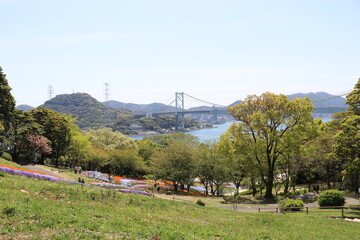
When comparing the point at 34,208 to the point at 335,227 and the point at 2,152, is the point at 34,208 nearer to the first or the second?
the point at 335,227

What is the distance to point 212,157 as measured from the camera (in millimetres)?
28125

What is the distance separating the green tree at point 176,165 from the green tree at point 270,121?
7681 millimetres

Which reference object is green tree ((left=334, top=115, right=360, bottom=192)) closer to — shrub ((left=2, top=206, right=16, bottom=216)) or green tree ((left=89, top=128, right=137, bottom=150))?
shrub ((left=2, top=206, right=16, bottom=216))

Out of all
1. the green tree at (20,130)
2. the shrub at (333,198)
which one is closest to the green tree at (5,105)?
the green tree at (20,130)

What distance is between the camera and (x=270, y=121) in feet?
70.9

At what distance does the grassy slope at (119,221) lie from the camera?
7035 millimetres

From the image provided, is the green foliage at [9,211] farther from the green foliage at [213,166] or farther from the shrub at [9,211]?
the green foliage at [213,166]

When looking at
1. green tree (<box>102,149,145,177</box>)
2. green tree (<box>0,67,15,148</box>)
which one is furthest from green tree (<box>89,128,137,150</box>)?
green tree (<box>0,67,15,148</box>)

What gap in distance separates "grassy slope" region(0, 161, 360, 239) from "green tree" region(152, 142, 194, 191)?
49.4 ft

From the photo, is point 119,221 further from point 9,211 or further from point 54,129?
point 54,129

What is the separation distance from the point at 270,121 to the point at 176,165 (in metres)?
11.1

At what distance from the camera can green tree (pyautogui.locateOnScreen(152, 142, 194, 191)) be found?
1094 inches

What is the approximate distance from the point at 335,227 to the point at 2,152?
2890cm

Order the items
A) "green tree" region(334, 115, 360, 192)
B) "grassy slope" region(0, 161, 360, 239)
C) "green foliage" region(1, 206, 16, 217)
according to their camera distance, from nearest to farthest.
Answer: "grassy slope" region(0, 161, 360, 239) < "green foliage" region(1, 206, 16, 217) < "green tree" region(334, 115, 360, 192)
